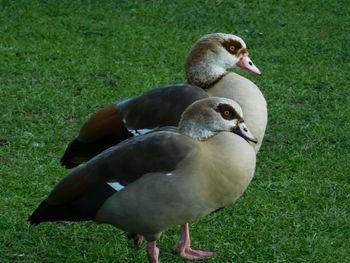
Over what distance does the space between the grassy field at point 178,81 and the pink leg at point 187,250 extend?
56mm

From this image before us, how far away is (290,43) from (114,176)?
5.54 metres

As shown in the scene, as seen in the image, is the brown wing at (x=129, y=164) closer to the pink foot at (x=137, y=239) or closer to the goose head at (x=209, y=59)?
the pink foot at (x=137, y=239)

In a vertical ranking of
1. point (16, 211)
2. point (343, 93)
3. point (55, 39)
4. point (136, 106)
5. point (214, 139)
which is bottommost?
point (55, 39)

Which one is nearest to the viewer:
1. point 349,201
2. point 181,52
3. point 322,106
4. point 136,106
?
point 136,106

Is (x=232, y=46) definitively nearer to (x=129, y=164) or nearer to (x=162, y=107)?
(x=162, y=107)

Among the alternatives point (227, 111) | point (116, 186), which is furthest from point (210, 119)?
point (116, 186)

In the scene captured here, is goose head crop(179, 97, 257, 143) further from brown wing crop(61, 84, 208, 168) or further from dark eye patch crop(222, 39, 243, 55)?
dark eye patch crop(222, 39, 243, 55)

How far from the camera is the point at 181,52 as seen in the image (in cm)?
923

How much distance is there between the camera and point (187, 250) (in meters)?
5.19

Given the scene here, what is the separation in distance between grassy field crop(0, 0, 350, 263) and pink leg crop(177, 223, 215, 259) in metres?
0.06

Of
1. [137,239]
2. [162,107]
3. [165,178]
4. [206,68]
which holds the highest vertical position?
[165,178]

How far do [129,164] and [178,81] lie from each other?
3.84 metres

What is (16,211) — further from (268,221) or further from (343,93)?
(343,93)

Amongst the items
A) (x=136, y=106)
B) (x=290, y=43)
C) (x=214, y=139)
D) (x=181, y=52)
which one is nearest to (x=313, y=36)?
(x=290, y=43)
